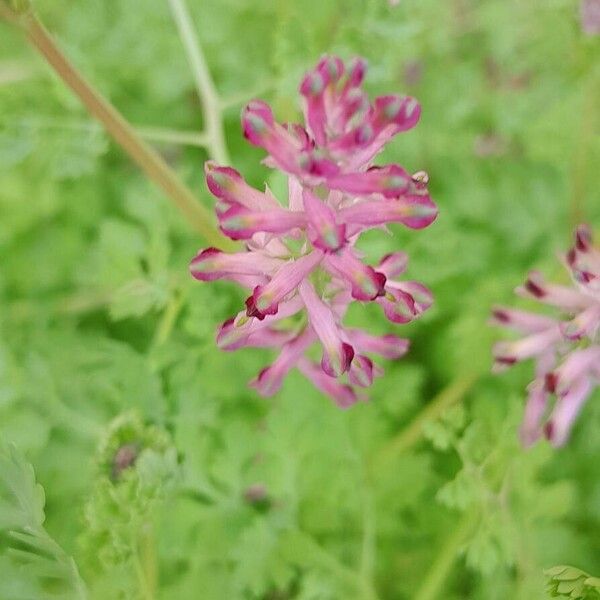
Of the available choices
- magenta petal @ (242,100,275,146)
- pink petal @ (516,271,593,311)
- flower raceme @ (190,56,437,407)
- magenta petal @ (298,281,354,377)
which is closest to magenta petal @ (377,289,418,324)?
flower raceme @ (190,56,437,407)

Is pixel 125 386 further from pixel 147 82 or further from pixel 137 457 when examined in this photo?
pixel 147 82

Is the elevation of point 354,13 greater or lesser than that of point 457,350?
greater

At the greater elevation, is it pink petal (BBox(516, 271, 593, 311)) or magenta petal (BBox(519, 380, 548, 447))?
pink petal (BBox(516, 271, 593, 311))

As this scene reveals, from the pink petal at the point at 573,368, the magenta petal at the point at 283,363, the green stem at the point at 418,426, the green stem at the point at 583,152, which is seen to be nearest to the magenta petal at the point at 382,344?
the magenta petal at the point at 283,363

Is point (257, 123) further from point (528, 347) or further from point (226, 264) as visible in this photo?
point (528, 347)

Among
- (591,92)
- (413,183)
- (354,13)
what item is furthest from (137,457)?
(591,92)

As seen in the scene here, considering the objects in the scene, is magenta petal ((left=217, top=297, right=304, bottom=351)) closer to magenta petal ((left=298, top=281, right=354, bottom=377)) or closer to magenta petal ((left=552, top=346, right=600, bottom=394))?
magenta petal ((left=298, top=281, right=354, bottom=377))
